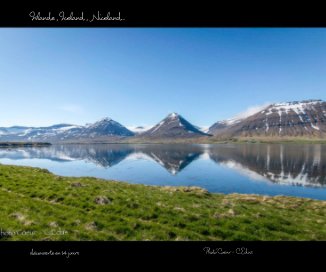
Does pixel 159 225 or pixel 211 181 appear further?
pixel 211 181
